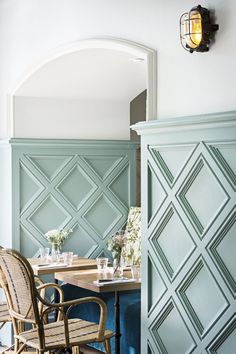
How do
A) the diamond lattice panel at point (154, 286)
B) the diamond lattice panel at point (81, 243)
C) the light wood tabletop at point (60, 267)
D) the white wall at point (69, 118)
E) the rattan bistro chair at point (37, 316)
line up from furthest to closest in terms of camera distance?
the diamond lattice panel at point (81, 243), the white wall at point (69, 118), the light wood tabletop at point (60, 267), the rattan bistro chair at point (37, 316), the diamond lattice panel at point (154, 286)

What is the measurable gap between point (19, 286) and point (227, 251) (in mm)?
1594

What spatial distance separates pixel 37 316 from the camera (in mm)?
4281

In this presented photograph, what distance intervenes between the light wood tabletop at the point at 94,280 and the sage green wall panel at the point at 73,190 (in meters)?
0.88

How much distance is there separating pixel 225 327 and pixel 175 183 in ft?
2.69

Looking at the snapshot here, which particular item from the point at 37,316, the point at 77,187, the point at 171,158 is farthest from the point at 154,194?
the point at 77,187

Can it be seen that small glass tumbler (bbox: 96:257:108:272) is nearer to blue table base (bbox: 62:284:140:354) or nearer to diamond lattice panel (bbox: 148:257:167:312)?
blue table base (bbox: 62:284:140:354)

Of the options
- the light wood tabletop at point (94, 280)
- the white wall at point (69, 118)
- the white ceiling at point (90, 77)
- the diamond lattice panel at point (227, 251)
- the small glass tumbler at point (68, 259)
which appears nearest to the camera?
the diamond lattice panel at point (227, 251)

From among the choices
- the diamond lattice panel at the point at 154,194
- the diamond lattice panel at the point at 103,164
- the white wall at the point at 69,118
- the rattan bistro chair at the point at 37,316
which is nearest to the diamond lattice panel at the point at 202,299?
the diamond lattice panel at the point at 154,194

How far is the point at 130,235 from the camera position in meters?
5.64

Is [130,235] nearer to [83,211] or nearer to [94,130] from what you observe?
[83,211]

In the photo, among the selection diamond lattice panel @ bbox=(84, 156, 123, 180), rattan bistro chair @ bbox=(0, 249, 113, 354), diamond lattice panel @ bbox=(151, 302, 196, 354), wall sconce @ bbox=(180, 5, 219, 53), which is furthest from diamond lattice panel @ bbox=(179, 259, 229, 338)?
diamond lattice panel @ bbox=(84, 156, 123, 180)

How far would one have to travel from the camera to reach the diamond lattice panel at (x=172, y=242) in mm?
3717

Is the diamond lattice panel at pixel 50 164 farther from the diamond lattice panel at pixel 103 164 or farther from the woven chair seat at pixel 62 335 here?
the woven chair seat at pixel 62 335

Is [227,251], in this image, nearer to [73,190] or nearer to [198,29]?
[198,29]
